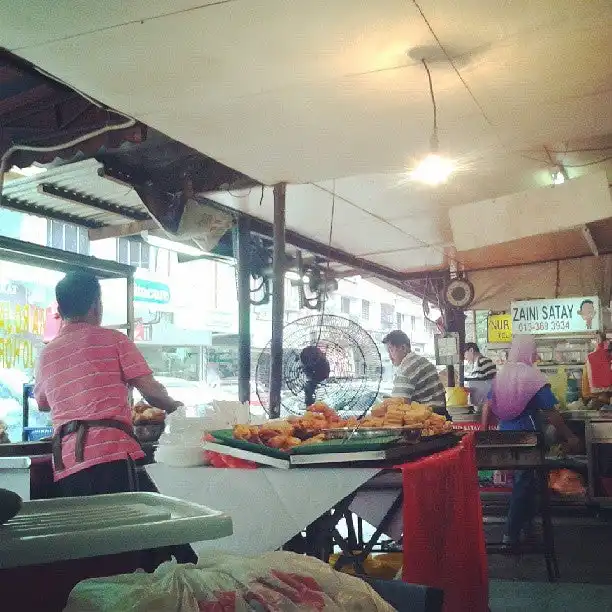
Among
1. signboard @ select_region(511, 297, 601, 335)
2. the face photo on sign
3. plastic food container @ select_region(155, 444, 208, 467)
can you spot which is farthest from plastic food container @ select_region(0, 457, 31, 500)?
the face photo on sign

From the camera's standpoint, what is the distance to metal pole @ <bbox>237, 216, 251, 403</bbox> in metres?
5.82

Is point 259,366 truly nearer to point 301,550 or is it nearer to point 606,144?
point 301,550

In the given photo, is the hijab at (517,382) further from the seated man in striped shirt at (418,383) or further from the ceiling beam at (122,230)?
the ceiling beam at (122,230)

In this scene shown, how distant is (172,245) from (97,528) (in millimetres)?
6069

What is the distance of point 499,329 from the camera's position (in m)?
10.9

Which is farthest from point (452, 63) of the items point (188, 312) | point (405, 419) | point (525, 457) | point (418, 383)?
point (188, 312)

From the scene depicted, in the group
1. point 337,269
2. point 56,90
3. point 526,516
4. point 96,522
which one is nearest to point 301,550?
point 96,522

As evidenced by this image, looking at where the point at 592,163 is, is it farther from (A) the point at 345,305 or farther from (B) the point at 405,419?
(A) the point at 345,305

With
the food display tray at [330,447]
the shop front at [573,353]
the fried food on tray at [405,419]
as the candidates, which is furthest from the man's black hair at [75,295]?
the shop front at [573,353]

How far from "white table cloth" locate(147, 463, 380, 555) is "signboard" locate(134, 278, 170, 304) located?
17.5 feet

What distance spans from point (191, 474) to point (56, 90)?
247cm

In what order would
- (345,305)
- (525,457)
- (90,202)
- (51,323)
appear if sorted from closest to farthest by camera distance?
(525,457), (51,323), (90,202), (345,305)

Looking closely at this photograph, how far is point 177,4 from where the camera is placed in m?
2.78

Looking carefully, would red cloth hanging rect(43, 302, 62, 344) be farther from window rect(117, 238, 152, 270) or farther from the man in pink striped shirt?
window rect(117, 238, 152, 270)
